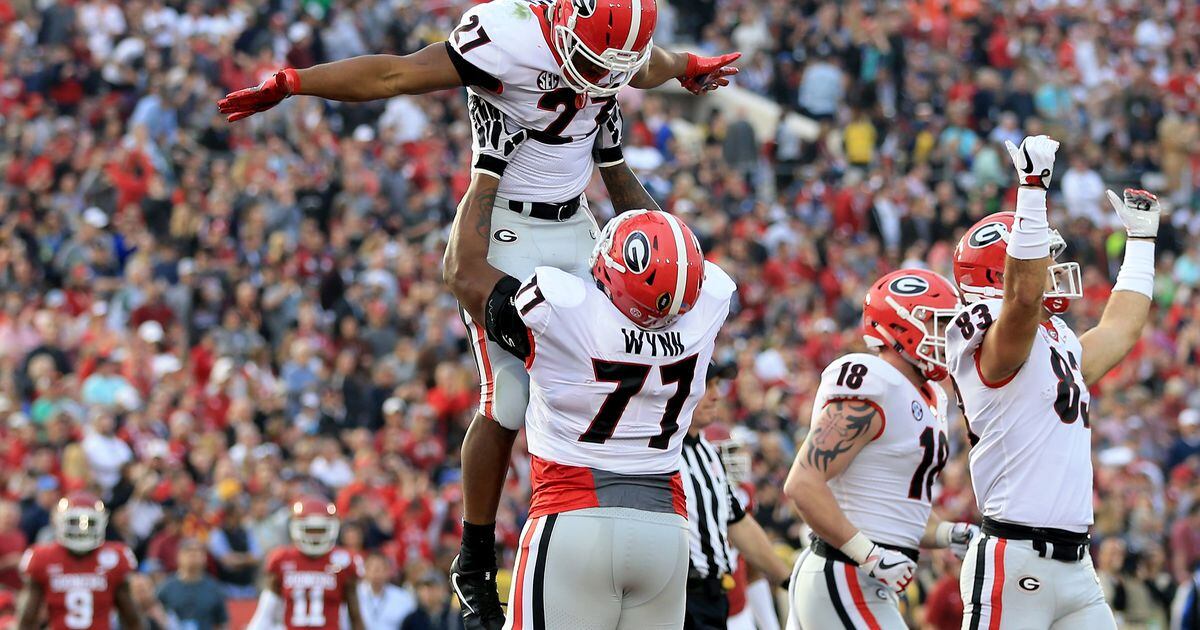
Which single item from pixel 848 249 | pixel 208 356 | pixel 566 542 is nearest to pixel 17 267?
pixel 208 356

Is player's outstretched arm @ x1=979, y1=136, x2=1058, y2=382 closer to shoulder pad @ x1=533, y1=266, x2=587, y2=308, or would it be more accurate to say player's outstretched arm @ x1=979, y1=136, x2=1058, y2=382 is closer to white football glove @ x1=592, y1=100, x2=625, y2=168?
shoulder pad @ x1=533, y1=266, x2=587, y2=308

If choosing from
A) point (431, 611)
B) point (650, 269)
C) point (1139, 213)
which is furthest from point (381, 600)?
point (650, 269)

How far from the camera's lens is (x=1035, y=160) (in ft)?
19.7

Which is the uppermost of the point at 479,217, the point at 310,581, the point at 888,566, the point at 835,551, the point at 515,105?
the point at 515,105

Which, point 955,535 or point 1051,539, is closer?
point 1051,539

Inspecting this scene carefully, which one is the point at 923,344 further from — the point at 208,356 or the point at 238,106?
the point at 208,356

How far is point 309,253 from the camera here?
17.2 meters

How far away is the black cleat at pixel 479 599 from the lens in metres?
6.62

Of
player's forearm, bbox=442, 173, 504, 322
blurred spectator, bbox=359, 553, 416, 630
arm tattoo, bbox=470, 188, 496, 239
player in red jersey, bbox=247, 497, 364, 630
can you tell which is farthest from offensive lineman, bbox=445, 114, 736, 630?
blurred spectator, bbox=359, 553, 416, 630

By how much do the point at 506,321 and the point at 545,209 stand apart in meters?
0.90

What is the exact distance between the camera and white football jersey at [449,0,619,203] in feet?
21.2

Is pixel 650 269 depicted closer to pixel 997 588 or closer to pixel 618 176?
pixel 618 176

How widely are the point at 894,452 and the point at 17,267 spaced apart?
1116 cm

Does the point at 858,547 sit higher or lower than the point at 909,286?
lower
